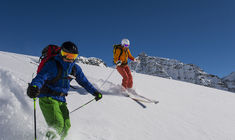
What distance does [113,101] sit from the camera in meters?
5.05

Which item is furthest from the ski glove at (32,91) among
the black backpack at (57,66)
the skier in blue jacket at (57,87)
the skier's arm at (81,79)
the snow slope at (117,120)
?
the skier's arm at (81,79)

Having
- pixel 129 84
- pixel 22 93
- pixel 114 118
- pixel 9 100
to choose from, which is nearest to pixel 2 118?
pixel 9 100

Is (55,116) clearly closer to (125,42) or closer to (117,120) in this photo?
(117,120)

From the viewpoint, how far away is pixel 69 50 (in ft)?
8.58

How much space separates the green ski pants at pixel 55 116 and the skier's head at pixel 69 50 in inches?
30.2

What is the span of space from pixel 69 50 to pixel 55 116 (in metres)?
1.11

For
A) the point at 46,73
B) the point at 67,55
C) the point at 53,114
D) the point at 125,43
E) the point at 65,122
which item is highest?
the point at 125,43

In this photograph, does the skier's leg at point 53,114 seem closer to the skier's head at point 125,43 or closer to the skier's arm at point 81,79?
the skier's arm at point 81,79

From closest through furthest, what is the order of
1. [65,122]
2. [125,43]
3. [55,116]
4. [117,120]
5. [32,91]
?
[32,91], [55,116], [65,122], [117,120], [125,43]

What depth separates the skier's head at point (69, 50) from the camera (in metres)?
2.61

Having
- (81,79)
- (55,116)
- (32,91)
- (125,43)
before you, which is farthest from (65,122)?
(125,43)

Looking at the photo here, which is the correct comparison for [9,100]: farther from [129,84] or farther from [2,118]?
[129,84]

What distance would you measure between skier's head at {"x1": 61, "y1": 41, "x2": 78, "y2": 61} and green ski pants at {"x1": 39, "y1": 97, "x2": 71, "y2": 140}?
2.52 feet

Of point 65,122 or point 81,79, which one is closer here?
point 65,122
